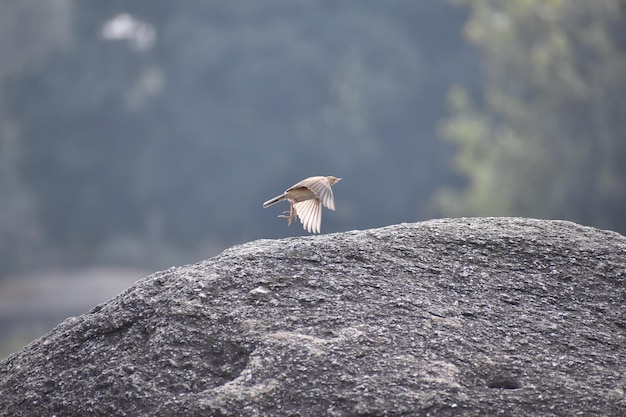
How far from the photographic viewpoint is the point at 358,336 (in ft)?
16.6

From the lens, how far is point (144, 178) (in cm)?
4003

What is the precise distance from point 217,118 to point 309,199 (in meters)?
33.9

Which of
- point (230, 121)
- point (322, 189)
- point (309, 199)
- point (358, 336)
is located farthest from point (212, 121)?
point (358, 336)

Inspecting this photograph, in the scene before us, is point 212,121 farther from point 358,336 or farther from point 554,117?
point 358,336

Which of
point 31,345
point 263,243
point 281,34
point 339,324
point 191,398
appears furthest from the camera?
point 281,34

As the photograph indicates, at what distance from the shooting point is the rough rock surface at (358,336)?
15.8ft

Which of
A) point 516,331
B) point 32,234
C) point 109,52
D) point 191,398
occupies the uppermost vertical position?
point 109,52

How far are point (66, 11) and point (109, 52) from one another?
2.31 meters

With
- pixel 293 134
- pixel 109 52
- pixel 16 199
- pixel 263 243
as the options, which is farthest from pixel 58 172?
pixel 263 243

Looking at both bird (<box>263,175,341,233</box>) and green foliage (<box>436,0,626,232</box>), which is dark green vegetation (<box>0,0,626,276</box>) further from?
bird (<box>263,175,341,233</box>)

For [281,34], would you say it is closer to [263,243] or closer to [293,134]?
[293,134]

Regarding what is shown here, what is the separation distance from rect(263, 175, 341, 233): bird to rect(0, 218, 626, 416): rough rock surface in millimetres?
961

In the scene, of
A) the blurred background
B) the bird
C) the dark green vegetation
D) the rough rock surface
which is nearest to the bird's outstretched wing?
the bird

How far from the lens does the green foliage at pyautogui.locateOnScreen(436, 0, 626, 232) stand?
2666cm
